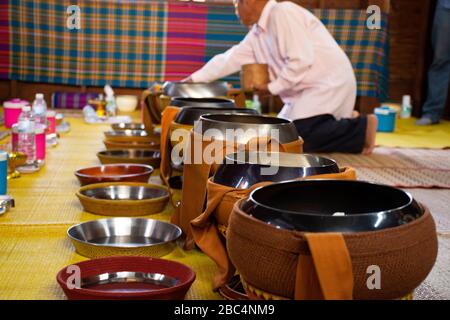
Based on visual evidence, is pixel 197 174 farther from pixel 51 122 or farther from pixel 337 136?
pixel 337 136

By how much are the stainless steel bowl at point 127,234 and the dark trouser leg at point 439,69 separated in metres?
4.38

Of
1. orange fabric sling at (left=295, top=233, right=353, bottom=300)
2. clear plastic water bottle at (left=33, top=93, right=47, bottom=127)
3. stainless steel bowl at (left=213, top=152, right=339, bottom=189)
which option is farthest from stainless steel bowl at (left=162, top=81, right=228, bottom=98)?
orange fabric sling at (left=295, top=233, right=353, bottom=300)

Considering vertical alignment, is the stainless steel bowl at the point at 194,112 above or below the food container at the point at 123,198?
above

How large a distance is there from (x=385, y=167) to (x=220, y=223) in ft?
7.05

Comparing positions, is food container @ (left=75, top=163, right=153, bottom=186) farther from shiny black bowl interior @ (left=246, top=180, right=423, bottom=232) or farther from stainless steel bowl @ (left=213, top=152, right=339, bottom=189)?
shiny black bowl interior @ (left=246, top=180, right=423, bottom=232)

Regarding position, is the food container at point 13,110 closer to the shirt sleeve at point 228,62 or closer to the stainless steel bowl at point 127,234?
the shirt sleeve at point 228,62

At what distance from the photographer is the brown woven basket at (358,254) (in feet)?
2.75

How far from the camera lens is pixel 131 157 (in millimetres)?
2482

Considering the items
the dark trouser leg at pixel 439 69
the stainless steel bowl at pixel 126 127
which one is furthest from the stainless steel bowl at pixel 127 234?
the dark trouser leg at pixel 439 69

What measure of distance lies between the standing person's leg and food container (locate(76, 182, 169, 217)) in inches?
153

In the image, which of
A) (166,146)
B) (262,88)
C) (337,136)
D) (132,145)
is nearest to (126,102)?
(262,88)

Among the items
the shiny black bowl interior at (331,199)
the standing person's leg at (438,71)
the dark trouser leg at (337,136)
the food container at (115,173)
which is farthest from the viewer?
the standing person's leg at (438,71)
